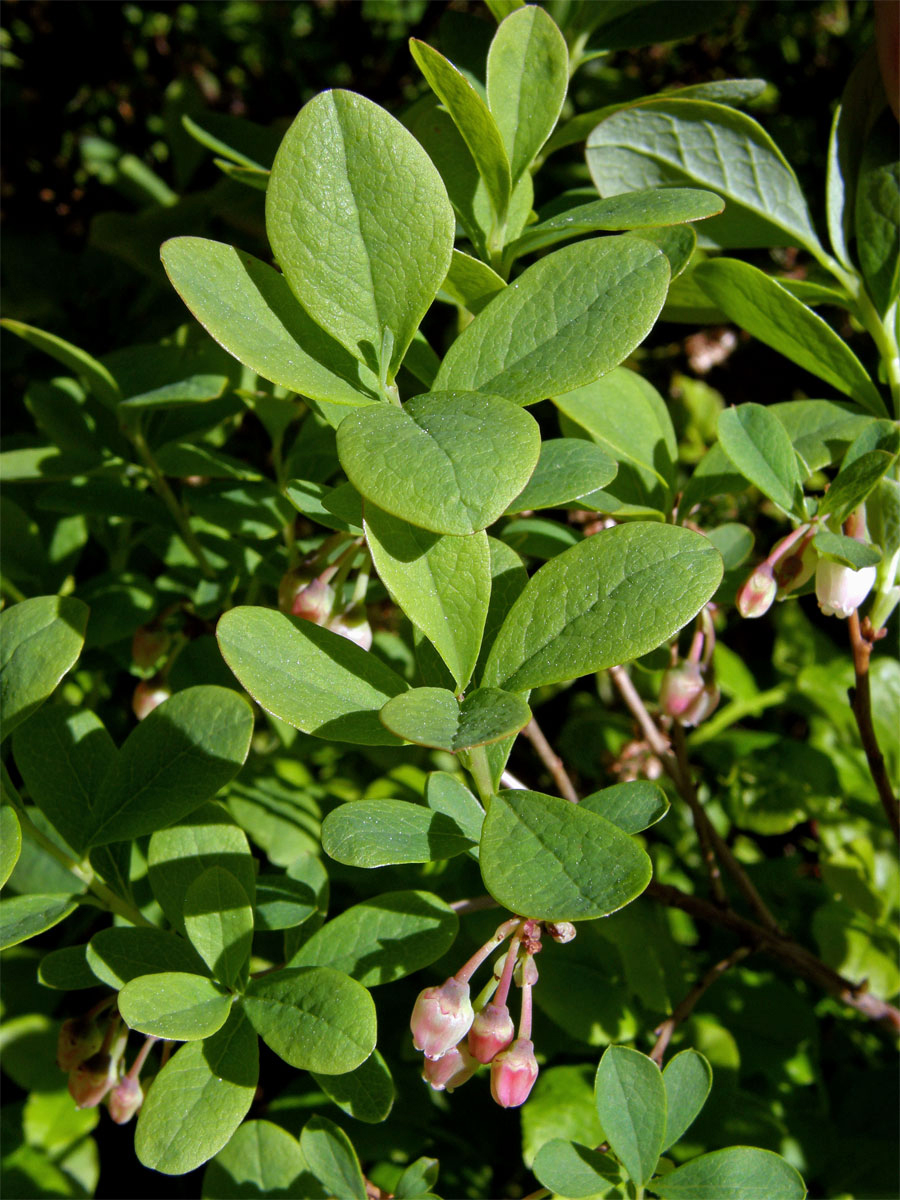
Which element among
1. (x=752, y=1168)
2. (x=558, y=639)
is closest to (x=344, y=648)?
(x=558, y=639)

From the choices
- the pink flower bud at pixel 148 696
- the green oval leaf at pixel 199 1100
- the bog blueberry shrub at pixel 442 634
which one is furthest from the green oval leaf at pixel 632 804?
the pink flower bud at pixel 148 696

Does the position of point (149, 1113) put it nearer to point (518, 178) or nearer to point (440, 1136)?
point (440, 1136)

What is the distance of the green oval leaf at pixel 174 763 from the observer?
2.40 ft

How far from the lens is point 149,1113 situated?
0.68 meters

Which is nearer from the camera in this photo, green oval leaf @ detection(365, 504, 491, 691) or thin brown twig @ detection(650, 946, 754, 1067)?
green oval leaf @ detection(365, 504, 491, 691)

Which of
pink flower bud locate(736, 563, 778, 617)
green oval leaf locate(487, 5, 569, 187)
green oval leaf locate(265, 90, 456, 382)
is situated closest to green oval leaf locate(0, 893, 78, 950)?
green oval leaf locate(265, 90, 456, 382)

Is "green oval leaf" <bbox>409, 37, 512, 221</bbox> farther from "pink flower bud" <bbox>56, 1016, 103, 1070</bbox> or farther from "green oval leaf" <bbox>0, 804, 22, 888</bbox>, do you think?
"pink flower bud" <bbox>56, 1016, 103, 1070</bbox>

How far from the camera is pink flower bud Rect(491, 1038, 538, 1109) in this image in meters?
0.67

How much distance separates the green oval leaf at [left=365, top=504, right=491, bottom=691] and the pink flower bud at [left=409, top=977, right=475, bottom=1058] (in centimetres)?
22

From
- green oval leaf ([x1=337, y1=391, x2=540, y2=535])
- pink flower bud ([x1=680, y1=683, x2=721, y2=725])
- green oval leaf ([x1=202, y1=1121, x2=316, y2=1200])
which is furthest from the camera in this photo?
pink flower bud ([x1=680, y1=683, x2=721, y2=725])

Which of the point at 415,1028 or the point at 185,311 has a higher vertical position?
the point at 185,311

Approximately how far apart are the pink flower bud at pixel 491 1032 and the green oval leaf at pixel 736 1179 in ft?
0.58

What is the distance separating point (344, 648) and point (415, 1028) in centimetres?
27

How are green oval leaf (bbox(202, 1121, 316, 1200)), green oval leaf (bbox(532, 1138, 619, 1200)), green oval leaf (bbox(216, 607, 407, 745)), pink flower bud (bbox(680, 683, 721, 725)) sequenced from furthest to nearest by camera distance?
pink flower bud (bbox(680, 683, 721, 725)) < green oval leaf (bbox(202, 1121, 316, 1200)) < green oval leaf (bbox(532, 1138, 619, 1200)) < green oval leaf (bbox(216, 607, 407, 745))
